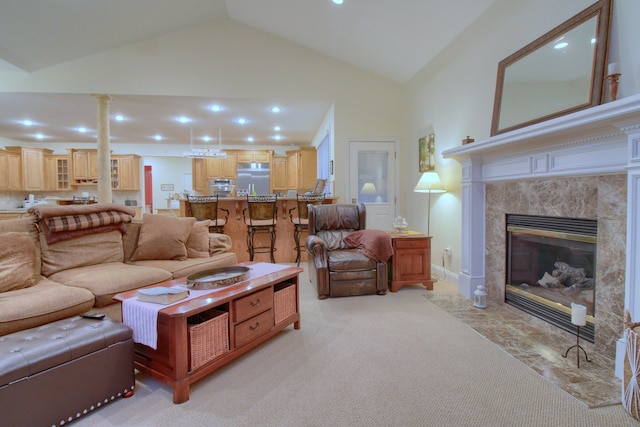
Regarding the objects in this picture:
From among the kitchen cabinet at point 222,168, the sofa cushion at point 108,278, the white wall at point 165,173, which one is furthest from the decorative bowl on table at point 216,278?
the white wall at point 165,173

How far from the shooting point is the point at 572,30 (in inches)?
92.7

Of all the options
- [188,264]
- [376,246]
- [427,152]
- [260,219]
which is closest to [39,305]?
[188,264]

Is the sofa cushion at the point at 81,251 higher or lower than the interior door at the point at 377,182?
lower

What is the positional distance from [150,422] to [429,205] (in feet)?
13.2

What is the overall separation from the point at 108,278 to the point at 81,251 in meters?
0.61

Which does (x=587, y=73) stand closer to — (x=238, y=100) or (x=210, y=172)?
(x=238, y=100)

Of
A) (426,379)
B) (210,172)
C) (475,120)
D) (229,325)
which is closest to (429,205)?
(475,120)

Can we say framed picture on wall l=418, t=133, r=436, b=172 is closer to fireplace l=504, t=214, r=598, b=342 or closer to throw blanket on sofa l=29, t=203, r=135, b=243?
fireplace l=504, t=214, r=598, b=342

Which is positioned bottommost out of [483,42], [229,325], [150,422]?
[150,422]

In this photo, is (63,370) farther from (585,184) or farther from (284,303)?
(585,184)

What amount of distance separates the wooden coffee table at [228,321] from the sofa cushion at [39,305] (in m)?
0.26

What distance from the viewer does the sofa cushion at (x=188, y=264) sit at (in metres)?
2.74

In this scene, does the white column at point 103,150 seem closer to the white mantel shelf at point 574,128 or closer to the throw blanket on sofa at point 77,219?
the throw blanket on sofa at point 77,219

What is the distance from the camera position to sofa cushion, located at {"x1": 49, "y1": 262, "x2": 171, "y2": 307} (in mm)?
2197
